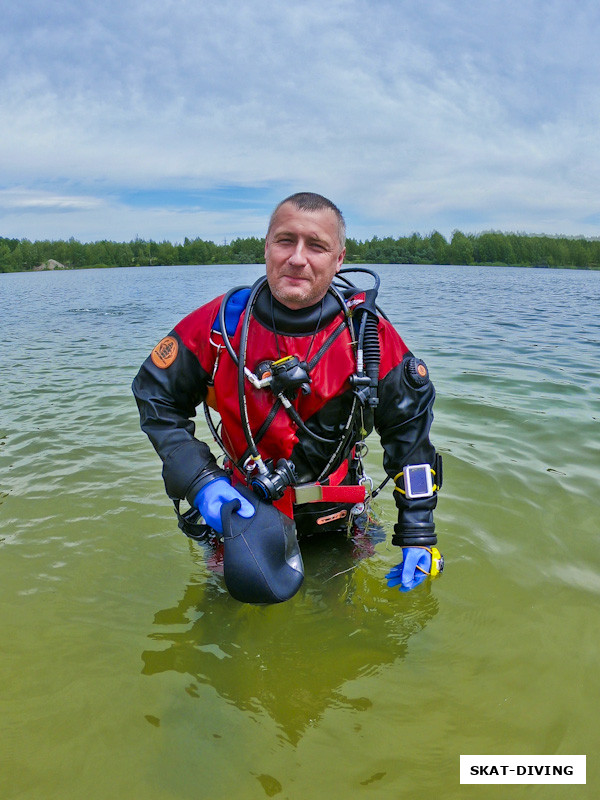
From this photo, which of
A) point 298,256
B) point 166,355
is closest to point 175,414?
point 166,355

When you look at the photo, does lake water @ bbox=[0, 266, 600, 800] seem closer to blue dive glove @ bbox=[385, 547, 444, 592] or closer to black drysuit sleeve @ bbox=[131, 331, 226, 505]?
blue dive glove @ bbox=[385, 547, 444, 592]

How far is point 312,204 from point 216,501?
5.01 feet

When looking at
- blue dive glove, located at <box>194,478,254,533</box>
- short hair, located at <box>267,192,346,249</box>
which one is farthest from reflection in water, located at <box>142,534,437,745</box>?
short hair, located at <box>267,192,346,249</box>

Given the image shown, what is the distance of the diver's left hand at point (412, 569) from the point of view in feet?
9.44

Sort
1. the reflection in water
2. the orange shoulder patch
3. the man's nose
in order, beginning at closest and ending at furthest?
the reflection in water < the man's nose < the orange shoulder patch

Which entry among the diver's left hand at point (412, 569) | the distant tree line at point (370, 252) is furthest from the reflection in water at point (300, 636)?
the distant tree line at point (370, 252)

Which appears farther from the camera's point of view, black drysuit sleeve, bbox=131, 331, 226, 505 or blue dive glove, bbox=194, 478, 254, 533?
Answer: black drysuit sleeve, bbox=131, 331, 226, 505

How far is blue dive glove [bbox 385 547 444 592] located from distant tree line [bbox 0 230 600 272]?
106162mm

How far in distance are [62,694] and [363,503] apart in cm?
177

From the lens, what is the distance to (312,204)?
2.79 meters

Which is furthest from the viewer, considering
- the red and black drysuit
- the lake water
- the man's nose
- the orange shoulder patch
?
the orange shoulder patch

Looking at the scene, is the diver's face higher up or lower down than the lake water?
higher up

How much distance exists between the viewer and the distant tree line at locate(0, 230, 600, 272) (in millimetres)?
101500

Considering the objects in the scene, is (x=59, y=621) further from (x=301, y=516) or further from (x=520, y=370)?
(x=520, y=370)
